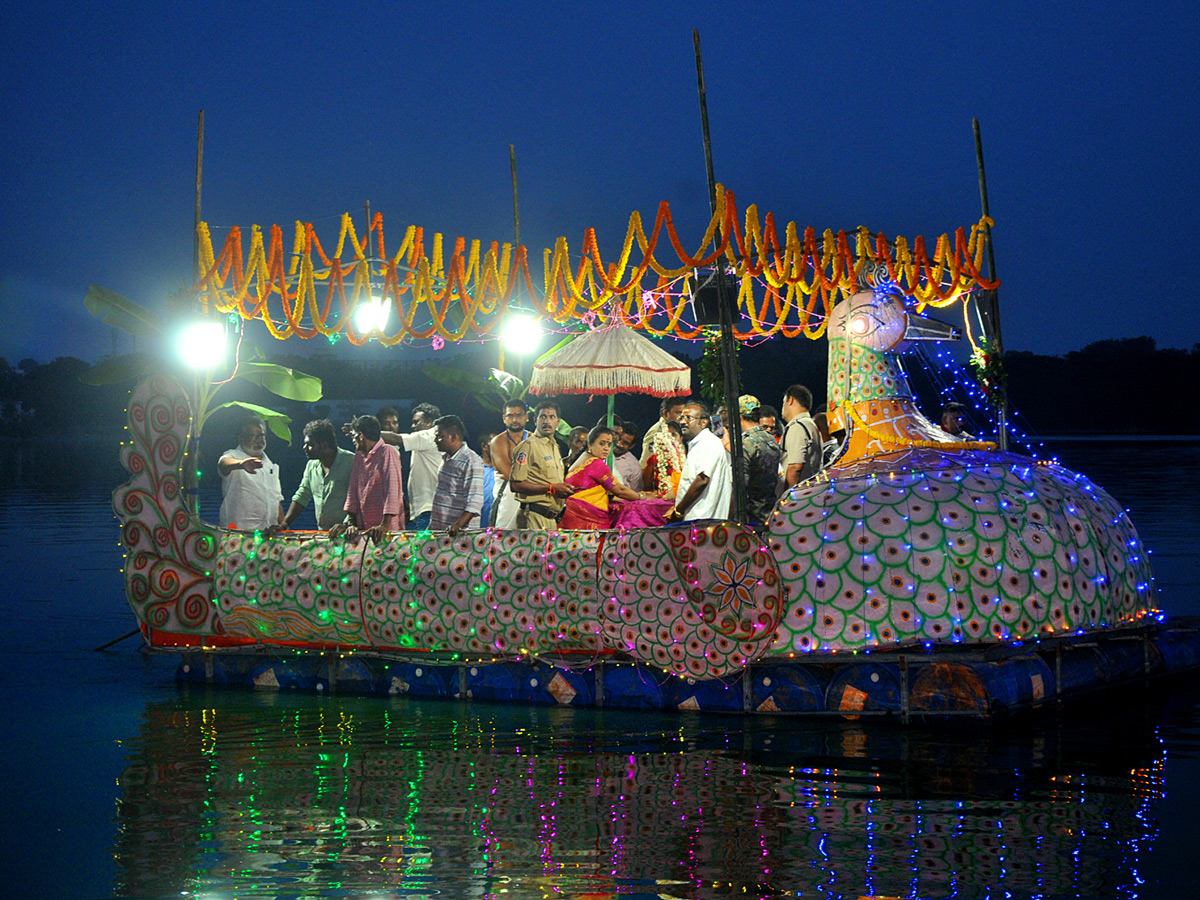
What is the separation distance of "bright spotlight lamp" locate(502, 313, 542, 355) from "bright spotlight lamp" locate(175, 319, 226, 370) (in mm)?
2588

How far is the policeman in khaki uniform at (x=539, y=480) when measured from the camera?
31.0 feet

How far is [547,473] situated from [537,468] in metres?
0.08

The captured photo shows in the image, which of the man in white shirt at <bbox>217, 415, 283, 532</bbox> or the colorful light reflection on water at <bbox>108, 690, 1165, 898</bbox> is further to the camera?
the man in white shirt at <bbox>217, 415, 283, 532</bbox>

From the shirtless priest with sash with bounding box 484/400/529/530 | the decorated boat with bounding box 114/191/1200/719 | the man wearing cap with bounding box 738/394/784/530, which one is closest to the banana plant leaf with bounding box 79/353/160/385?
the decorated boat with bounding box 114/191/1200/719

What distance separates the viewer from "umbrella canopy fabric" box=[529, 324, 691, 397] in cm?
1041

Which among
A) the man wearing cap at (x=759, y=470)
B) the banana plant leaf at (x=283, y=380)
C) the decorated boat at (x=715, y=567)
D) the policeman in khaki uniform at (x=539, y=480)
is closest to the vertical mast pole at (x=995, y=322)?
the decorated boat at (x=715, y=567)

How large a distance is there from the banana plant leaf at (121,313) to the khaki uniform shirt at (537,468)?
9.48ft

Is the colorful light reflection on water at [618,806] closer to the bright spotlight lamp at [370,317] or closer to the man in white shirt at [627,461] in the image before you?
the man in white shirt at [627,461]

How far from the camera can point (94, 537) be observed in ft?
68.1

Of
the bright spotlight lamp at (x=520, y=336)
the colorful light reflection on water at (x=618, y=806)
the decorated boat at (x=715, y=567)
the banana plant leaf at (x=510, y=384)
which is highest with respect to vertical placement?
the bright spotlight lamp at (x=520, y=336)

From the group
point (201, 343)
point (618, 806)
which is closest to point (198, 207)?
point (201, 343)

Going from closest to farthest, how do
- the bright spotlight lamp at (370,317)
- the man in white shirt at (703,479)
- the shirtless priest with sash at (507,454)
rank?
the man in white shirt at (703,479), the bright spotlight lamp at (370,317), the shirtless priest with sash at (507,454)

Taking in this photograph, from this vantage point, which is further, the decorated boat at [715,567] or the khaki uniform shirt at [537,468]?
the khaki uniform shirt at [537,468]

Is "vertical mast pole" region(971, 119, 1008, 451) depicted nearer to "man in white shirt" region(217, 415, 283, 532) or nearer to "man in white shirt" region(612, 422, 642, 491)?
"man in white shirt" region(612, 422, 642, 491)
